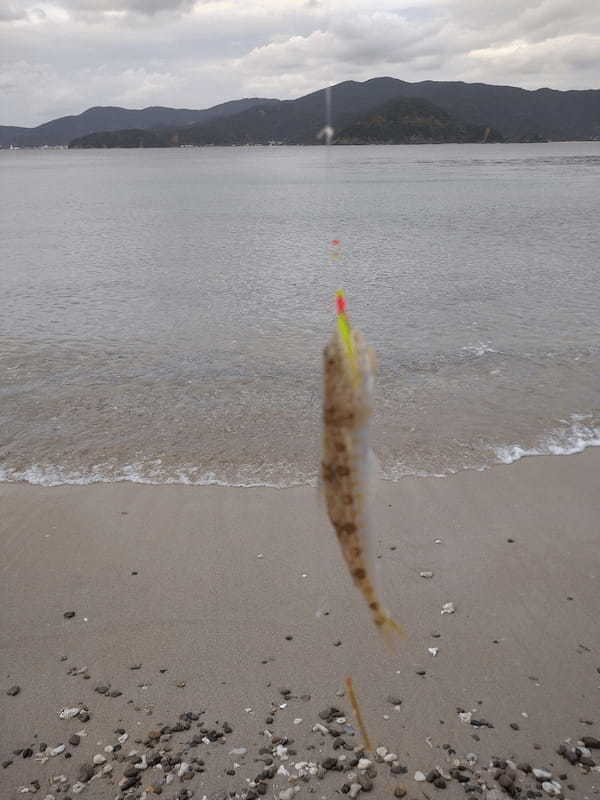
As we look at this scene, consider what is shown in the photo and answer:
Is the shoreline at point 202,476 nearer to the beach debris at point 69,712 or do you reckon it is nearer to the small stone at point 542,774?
the beach debris at point 69,712

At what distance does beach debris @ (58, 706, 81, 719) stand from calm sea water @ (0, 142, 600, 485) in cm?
528

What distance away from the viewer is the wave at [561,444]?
12312mm

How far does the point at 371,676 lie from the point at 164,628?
255 centimetres

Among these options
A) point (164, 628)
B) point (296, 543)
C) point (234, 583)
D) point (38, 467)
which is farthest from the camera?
point (38, 467)

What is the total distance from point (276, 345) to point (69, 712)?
14037mm

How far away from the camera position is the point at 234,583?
852cm

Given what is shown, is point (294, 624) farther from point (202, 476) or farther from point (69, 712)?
point (202, 476)

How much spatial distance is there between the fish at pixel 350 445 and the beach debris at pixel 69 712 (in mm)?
5013

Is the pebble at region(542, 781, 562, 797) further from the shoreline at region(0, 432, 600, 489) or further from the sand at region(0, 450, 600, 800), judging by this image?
the shoreline at region(0, 432, 600, 489)

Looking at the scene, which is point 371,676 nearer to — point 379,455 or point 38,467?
point 379,455

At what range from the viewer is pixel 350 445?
2.36 metres

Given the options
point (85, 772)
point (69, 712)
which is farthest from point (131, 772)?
point (69, 712)

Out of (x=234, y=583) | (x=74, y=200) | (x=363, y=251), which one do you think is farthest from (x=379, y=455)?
(x=74, y=200)

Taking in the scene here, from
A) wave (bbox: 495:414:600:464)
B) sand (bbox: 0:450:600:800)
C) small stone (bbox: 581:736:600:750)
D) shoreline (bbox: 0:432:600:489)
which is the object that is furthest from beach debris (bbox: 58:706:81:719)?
wave (bbox: 495:414:600:464)
